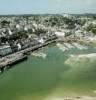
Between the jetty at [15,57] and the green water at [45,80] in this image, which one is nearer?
the green water at [45,80]

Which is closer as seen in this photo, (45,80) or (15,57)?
(45,80)

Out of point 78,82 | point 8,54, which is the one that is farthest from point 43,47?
point 78,82

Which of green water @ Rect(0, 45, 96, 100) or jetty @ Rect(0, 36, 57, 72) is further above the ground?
green water @ Rect(0, 45, 96, 100)

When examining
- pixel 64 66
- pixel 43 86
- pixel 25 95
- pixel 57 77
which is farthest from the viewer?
pixel 64 66

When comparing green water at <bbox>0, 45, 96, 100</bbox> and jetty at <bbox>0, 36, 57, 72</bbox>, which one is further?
jetty at <bbox>0, 36, 57, 72</bbox>

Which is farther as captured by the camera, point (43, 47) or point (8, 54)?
point (43, 47)

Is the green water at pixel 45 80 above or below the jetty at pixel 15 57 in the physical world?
above

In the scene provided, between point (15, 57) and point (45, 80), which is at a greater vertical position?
point (45, 80)

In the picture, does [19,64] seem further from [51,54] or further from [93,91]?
[93,91]
